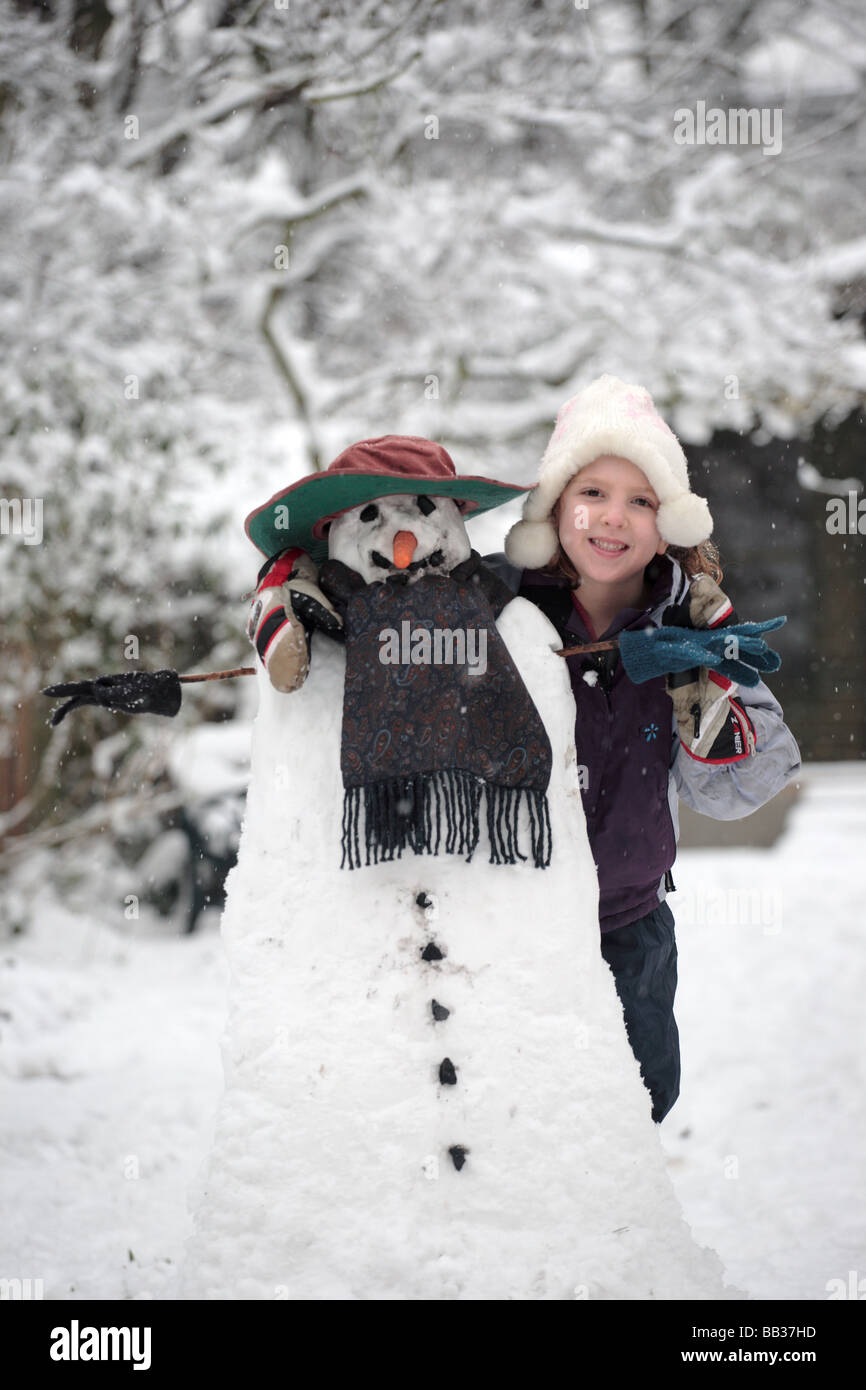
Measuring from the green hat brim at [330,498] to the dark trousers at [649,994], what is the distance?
0.87 meters

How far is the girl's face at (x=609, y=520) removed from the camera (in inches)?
69.0

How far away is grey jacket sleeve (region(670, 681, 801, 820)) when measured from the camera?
5.68 feet

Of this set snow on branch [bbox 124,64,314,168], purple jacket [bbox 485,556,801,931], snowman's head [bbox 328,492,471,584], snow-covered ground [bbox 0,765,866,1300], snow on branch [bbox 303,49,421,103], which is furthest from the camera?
snow on branch [bbox 124,64,314,168]

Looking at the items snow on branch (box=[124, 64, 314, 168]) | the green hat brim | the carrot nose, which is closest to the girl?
Result: the green hat brim

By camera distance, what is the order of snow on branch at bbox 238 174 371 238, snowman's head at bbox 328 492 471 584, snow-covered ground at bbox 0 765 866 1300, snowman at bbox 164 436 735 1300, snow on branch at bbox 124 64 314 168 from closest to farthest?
1. snowman at bbox 164 436 735 1300
2. snowman's head at bbox 328 492 471 584
3. snow-covered ground at bbox 0 765 866 1300
4. snow on branch at bbox 124 64 314 168
5. snow on branch at bbox 238 174 371 238

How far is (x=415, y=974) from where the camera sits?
5.42ft

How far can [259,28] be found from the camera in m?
5.16

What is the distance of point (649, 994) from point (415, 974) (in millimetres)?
586

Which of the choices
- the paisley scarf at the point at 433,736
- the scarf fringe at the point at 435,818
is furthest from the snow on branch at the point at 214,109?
the scarf fringe at the point at 435,818

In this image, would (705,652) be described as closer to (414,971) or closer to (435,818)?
(435,818)

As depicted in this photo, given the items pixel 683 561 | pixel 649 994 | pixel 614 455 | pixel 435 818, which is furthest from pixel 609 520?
pixel 649 994

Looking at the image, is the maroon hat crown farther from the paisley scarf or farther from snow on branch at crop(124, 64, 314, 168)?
snow on branch at crop(124, 64, 314, 168)
